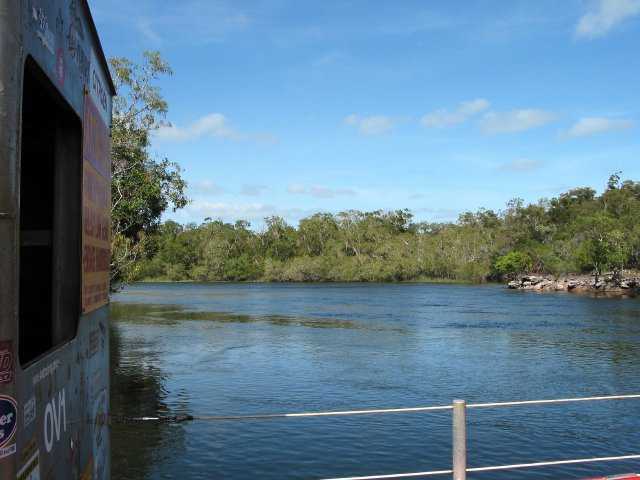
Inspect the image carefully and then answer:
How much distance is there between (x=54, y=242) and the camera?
360cm

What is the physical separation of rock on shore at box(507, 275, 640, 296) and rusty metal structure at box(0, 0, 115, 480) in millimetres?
80571

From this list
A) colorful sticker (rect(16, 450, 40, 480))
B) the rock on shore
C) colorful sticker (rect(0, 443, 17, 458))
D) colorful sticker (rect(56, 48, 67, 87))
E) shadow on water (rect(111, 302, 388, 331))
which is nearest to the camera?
colorful sticker (rect(0, 443, 17, 458))

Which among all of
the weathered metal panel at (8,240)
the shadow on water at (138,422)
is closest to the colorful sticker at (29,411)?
the weathered metal panel at (8,240)

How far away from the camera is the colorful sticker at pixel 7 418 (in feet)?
7.35

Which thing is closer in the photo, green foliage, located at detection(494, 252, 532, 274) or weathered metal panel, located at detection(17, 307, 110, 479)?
weathered metal panel, located at detection(17, 307, 110, 479)

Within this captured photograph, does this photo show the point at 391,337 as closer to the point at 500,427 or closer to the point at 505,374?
the point at 505,374

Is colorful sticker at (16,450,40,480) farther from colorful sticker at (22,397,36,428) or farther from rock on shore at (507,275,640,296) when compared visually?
rock on shore at (507,275,640,296)

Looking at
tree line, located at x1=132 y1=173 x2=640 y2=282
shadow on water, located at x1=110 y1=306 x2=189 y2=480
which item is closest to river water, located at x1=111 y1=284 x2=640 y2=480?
shadow on water, located at x1=110 y1=306 x2=189 y2=480

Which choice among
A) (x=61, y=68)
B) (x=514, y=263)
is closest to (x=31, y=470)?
(x=61, y=68)

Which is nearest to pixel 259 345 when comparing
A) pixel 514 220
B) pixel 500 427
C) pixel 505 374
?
pixel 505 374

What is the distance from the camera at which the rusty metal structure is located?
2.30m

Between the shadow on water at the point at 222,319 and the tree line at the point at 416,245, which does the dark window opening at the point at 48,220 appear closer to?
the shadow on water at the point at 222,319

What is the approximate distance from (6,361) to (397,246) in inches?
5059

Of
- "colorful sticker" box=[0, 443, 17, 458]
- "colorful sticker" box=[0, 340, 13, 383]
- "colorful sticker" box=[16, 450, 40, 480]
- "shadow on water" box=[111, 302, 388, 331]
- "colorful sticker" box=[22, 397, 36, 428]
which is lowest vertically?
"shadow on water" box=[111, 302, 388, 331]
